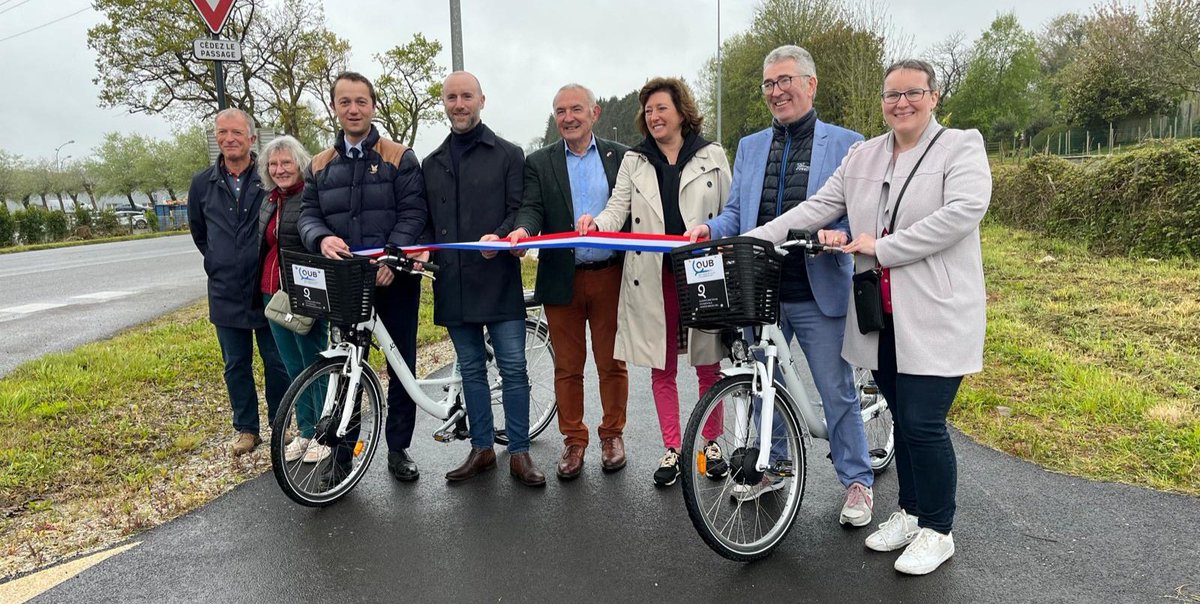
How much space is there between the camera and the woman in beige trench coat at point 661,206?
166 inches

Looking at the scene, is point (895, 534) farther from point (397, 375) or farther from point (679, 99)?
point (397, 375)

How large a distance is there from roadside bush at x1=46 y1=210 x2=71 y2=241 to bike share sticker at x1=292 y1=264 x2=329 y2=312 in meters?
36.4

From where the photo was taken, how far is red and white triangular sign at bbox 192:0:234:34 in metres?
5.26

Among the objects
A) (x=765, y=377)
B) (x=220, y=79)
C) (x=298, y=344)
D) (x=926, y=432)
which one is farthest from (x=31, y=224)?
(x=926, y=432)

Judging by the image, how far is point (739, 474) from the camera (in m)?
3.60

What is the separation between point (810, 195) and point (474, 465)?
7.91 ft

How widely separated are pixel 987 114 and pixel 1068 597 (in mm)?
53032

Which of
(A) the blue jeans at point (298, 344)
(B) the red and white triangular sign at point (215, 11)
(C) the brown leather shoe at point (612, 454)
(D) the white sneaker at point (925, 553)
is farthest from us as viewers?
(B) the red and white triangular sign at point (215, 11)

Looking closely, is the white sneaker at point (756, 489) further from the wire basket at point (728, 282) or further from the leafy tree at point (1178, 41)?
the leafy tree at point (1178, 41)

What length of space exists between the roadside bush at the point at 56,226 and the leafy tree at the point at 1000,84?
47033 millimetres

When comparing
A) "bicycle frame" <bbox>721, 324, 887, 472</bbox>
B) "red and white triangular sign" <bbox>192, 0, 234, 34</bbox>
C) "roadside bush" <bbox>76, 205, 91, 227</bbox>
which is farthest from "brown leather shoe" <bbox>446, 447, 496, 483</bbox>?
"roadside bush" <bbox>76, 205, 91, 227</bbox>

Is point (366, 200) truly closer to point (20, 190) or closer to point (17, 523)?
point (17, 523)

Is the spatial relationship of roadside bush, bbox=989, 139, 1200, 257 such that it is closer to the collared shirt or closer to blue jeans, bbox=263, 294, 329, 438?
the collared shirt

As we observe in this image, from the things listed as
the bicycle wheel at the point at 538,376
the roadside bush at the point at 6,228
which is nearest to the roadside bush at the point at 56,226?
the roadside bush at the point at 6,228
